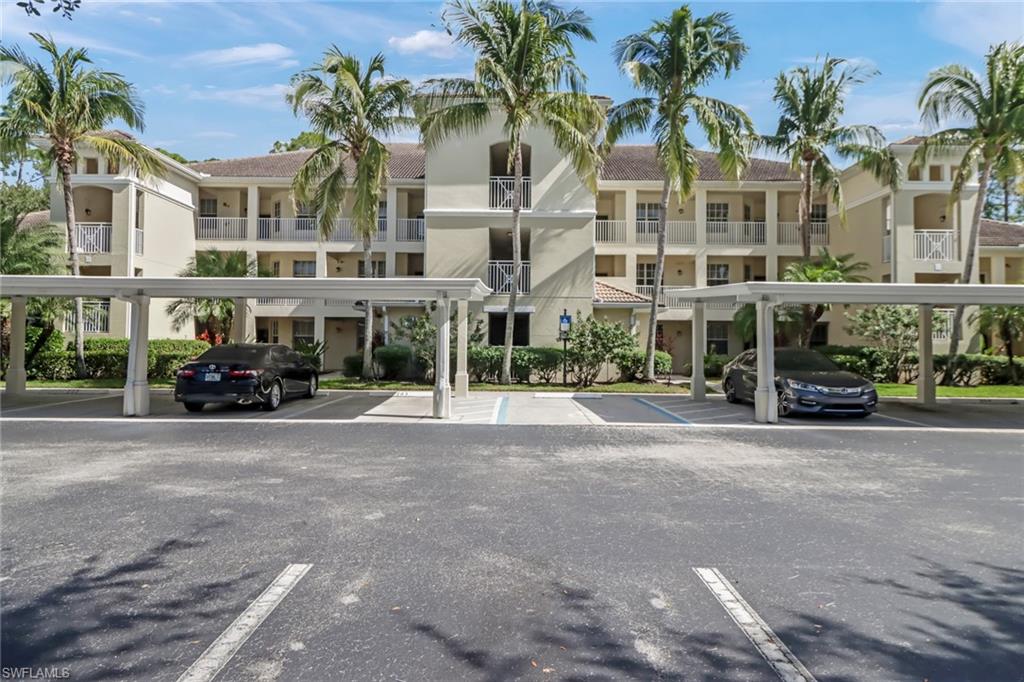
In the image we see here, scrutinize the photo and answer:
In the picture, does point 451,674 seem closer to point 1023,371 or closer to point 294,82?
point 294,82

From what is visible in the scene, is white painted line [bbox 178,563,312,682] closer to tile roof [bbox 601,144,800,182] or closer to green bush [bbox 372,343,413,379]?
green bush [bbox 372,343,413,379]

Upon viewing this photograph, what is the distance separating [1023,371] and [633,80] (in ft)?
52.3

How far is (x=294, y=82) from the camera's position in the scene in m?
19.8

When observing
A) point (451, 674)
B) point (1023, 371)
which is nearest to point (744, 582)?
point (451, 674)

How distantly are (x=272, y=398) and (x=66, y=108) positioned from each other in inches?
451

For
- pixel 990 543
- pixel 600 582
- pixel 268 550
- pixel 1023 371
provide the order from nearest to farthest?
pixel 600 582, pixel 268 550, pixel 990 543, pixel 1023 371

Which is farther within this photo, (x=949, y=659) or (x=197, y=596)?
(x=197, y=596)

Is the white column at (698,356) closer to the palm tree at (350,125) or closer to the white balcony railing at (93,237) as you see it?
the palm tree at (350,125)

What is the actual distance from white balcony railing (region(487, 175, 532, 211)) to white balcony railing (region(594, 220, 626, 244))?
5106 millimetres

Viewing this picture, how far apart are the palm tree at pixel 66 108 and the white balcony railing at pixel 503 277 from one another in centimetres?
1157

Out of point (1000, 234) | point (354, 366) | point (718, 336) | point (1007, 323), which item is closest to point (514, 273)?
point (354, 366)

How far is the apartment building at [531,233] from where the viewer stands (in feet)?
76.3

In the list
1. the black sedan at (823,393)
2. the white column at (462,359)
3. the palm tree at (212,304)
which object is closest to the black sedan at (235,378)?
the white column at (462,359)

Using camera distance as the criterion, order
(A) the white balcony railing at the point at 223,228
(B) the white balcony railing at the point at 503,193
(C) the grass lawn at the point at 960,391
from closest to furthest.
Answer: (C) the grass lawn at the point at 960,391
(B) the white balcony railing at the point at 503,193
(A) the white balcony railing at the point at 223,228
